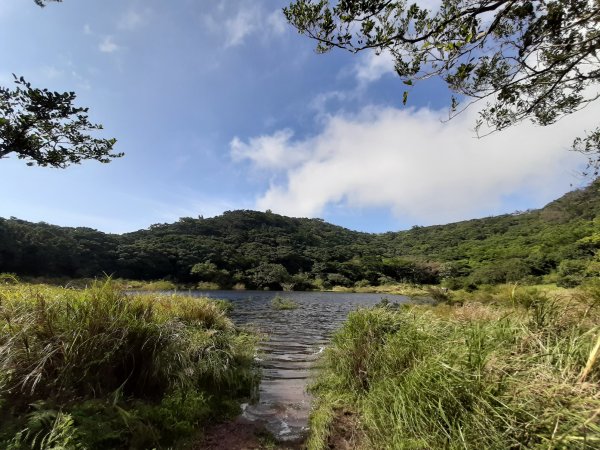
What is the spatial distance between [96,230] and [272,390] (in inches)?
2950

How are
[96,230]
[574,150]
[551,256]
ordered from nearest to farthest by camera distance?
[574,150] → [551,256] → [96,230]

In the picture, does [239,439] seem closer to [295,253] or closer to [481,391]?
[481,391]

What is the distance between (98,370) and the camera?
404 centimetres

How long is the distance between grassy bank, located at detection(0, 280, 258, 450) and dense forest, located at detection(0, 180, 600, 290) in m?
10.8

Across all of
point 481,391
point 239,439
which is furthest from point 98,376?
point 481,391

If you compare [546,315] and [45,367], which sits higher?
[546,315]

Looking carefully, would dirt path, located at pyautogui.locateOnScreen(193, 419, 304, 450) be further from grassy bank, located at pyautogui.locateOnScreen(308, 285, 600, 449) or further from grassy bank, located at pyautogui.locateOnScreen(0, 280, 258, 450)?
grassy bank, located at pyautogui.locateOnScreen(308, 285, 600, 449)

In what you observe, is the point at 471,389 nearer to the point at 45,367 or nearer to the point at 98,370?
the point at 98,370

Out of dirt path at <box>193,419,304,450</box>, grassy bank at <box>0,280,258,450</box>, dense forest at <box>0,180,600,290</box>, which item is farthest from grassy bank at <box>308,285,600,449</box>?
dense forest at <box>0,180,600,290</box>

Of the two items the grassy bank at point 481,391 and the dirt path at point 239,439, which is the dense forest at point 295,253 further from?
the dirt path at point 239,439

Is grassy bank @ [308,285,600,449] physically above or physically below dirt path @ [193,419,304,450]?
above

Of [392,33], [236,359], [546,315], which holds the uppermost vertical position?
[392,33]

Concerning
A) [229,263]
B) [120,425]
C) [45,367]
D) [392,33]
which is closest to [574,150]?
[392,33]

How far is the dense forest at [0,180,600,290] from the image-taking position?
46.2m
